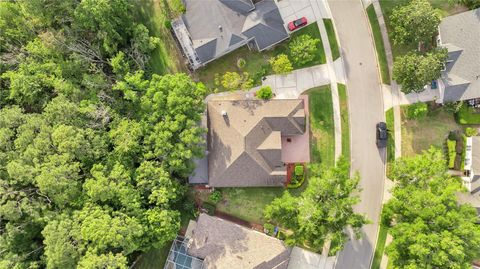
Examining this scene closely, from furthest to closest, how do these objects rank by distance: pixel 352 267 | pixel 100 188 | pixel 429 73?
pixel 352 267 < pixel 429 73 < pixel 100 188

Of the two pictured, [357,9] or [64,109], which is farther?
[357,9]

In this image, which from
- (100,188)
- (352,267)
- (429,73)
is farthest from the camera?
(352,267)

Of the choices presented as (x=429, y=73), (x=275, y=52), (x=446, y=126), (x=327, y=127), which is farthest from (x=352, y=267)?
(x=275, y=52)

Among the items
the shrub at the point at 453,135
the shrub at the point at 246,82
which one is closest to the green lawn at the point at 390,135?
the shrub at the point at 453,135

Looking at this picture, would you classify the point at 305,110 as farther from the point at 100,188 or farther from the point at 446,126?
the point at 100,188

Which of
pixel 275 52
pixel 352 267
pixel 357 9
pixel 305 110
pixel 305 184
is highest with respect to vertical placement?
pixel 357 9

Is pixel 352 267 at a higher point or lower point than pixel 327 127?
lower

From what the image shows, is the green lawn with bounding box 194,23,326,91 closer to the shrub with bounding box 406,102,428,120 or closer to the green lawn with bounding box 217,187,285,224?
the shrub with bounding box 406,102,428,120
